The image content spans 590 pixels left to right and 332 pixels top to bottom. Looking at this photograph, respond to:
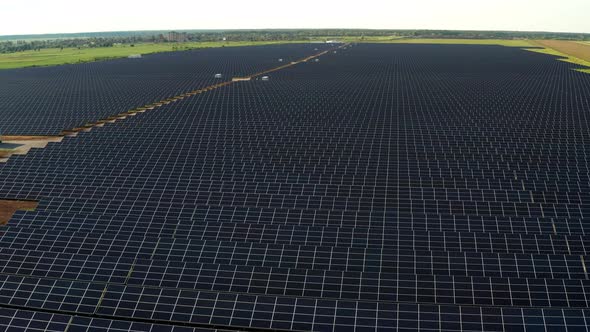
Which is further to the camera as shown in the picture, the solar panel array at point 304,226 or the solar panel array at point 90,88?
the solar panel array at point 90,88

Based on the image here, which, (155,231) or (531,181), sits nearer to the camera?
(155,231)

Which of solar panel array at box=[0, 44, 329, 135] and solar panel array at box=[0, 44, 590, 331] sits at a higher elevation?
solar panel array at box=[0, 44, 590, 331]

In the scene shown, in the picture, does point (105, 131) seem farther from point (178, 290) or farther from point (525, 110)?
point (525, 110)

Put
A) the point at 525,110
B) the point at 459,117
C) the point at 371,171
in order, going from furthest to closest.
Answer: the point at 525,110
the point at 459,117
the point at 371,171

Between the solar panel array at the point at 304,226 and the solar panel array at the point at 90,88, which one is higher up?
the solar panel array at the point at 304,226

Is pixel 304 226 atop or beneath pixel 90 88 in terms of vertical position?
atop

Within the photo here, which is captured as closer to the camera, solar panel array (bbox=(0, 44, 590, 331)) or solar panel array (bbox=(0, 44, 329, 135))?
solar panel array (bbox=(0, 44, 590, 331))

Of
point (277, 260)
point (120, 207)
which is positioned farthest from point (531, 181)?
point (120, 207)

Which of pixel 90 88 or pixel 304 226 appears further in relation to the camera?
pixel 90 88
